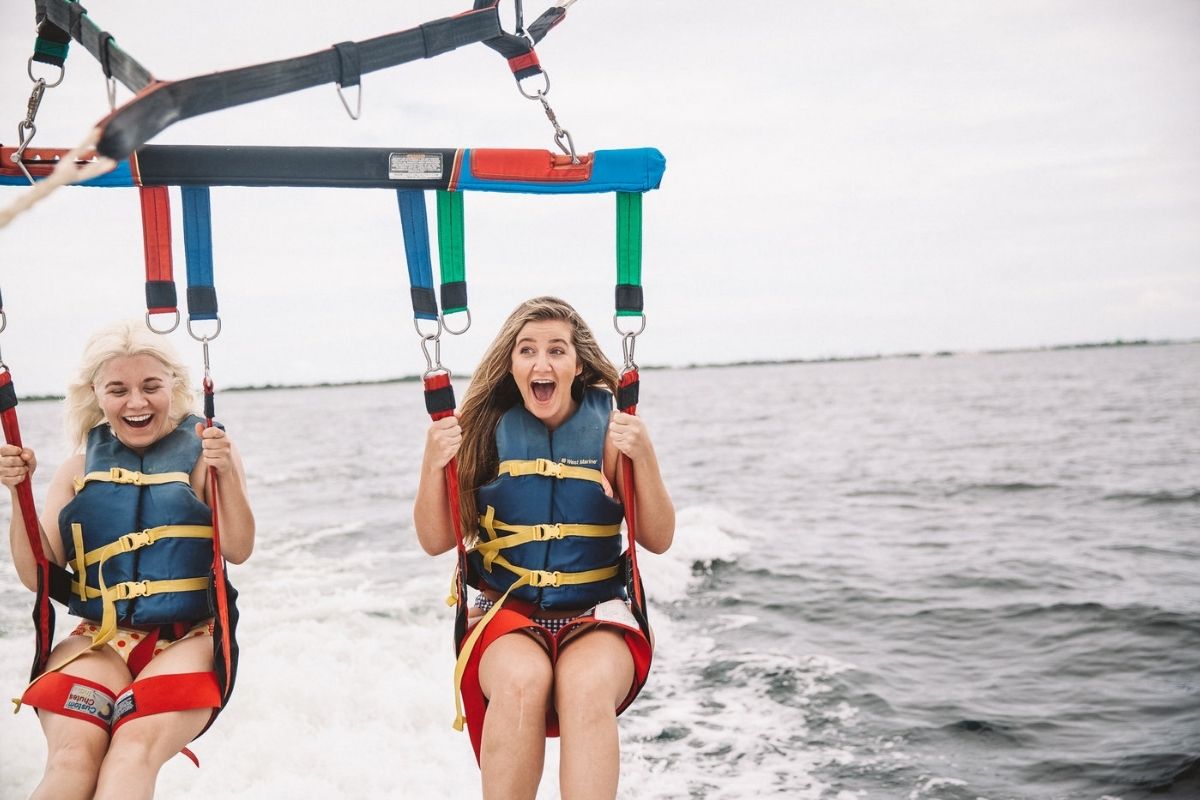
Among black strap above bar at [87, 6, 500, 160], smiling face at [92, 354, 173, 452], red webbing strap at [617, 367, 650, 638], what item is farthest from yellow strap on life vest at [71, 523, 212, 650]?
black strap above bar at [87, 6, 500, 160]

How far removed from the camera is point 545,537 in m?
3.41

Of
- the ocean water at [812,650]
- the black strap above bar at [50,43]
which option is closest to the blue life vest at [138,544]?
the black strap above bar at [50,43]

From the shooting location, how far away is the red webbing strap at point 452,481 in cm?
302

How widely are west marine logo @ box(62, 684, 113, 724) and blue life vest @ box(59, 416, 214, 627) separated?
0.28m

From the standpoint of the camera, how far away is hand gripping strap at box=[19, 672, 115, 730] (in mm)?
2965

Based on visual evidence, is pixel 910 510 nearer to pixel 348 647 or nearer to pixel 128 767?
pixel 348 647

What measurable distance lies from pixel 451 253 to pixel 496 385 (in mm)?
766

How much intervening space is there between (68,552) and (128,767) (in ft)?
2.95

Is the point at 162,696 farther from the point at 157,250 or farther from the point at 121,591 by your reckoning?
the point at 157,250

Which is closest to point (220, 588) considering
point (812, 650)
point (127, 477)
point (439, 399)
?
point (127, 477)

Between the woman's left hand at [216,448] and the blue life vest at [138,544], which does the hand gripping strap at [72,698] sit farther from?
the woman's left hand at [216,448]

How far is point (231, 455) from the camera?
10.5ft

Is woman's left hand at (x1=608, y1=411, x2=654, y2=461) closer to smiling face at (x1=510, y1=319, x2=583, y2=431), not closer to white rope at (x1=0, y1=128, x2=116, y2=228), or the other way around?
smiling face at (x1=510, y1=319, x2=583, y2=431)

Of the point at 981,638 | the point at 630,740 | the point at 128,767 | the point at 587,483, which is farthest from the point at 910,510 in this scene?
the point at 128,767
